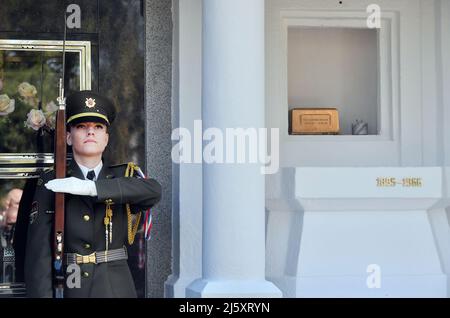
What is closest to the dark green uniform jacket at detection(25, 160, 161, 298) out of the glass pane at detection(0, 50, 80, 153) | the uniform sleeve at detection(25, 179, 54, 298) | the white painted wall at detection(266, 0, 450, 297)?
the uniform sleeve at detection(25, 179, 54, 298)

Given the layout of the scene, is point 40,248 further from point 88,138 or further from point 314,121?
point 314,121

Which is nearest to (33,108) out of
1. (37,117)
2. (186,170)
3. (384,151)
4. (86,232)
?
(37,117)

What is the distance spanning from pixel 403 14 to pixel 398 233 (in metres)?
1.81

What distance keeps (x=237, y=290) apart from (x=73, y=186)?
53.9 inches

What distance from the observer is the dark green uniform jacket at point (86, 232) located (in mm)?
8164

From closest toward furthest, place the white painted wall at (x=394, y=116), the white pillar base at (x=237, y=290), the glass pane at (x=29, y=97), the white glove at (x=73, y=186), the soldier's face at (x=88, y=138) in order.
Result: the white glove at (x=73, y=186) → the soldier's face at (x=88, y=138) → the white pillar base at (x=237, y=290) → the glass pane at (x=29, y=97) → the white painted wall at (x=394, y=116)

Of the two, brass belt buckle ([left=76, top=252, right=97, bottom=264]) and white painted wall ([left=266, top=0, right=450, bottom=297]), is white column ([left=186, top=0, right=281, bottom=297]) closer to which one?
brass belt buckle ([left=76, top=252, right=97, bottom=264])

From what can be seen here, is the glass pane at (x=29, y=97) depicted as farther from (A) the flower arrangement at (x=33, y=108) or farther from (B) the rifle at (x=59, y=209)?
(B) the rifle at (x=59, y=209)

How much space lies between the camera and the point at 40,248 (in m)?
8.17

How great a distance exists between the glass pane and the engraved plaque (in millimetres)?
1769

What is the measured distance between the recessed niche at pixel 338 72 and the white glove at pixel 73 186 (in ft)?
9.45

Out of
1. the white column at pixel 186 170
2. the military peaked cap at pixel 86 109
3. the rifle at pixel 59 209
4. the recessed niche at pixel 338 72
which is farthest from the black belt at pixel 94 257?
the recessed niche at pixel 338 72

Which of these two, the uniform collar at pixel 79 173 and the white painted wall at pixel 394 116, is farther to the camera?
the white painted wall at pixel 394 116

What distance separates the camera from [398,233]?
1004 cm
